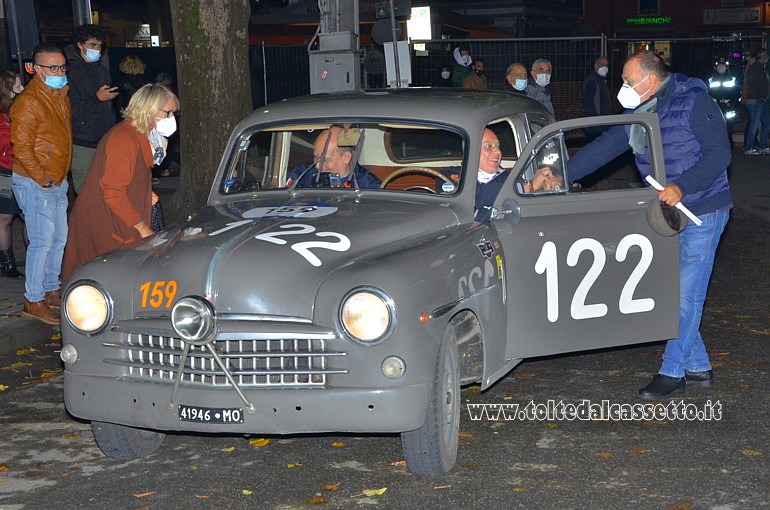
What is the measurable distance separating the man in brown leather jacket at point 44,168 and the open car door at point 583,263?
3901mm

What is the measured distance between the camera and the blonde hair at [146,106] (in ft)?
24.1

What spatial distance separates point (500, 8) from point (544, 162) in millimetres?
51440

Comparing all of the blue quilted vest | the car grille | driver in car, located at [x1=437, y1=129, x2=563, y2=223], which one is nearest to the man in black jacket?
driver in car, located at [x1=437, y1=129, x2=563, y2=223]

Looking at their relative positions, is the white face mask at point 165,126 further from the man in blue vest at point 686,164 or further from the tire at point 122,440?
the man in blue vest at point 686,164

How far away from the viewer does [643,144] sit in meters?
6.75

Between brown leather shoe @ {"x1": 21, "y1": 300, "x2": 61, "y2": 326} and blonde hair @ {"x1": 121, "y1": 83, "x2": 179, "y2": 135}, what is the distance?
221 centimetres

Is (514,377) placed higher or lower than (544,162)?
lower

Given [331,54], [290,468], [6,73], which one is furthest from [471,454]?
[331,54]

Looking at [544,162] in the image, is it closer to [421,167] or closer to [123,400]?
[421,167]

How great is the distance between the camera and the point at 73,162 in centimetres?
1017

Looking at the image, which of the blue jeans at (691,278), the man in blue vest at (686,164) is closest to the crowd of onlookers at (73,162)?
the man in blue vest at (686,164)

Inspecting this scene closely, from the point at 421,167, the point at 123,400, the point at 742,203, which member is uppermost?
the point at 421,167

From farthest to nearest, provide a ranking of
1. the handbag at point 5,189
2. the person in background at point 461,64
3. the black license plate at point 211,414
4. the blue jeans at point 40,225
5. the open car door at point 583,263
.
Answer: the person in background at point 461,64
the handbag at point 5,189
the blue jeans at point 40,225
the open car door at point 583,263
the black license plate at point 211,414

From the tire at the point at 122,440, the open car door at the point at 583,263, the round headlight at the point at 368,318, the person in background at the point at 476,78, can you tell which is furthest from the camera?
the person in background at the point at 476,78
